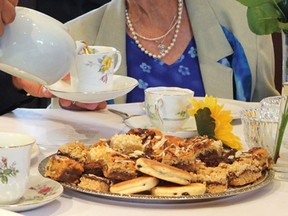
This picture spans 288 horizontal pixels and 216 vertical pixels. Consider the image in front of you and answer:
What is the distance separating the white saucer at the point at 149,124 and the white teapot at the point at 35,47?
34cm

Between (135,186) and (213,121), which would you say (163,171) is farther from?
(213,121)

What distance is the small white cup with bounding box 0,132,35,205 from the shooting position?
0.92 metres

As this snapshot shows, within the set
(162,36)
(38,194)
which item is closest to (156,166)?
(38,194)

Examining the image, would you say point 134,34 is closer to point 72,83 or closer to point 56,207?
point 72,83

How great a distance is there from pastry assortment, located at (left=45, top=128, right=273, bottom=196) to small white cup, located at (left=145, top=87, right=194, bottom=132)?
26 centimetres

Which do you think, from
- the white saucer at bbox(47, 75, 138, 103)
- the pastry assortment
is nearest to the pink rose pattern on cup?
the pastry assortment

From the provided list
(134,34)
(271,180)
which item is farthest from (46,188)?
(134,34)

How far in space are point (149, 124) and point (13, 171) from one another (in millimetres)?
594

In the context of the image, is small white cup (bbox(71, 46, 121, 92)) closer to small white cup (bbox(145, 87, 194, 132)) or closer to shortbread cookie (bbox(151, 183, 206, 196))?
small white cup (bbox(145, 87, 194, 132))

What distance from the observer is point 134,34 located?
7.29ft

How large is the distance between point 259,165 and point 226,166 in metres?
0.06

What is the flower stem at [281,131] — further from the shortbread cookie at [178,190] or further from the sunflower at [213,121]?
the shortbread cookie at [178,190]

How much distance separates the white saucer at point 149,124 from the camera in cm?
136

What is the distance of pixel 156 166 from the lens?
96cm
